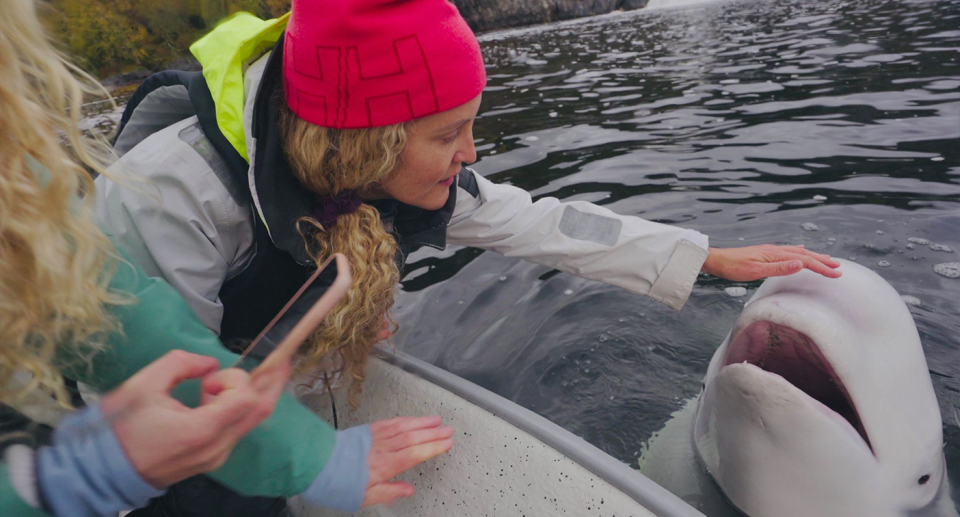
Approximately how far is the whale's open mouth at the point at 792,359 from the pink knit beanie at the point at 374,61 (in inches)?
43.2

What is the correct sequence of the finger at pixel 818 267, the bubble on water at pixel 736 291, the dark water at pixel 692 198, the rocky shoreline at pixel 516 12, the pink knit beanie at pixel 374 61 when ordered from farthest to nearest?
the rocky shoreline at pixel 516 12 < the bubble on water at pixel 736 291 < the dark water at pixel 692 198 < the finger at pixel 818 267 < the pink knit beanie at pixel 374 61

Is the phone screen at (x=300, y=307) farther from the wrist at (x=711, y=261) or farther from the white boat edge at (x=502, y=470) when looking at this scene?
the wrist at (x=711, y=261)

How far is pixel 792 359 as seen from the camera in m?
1.70

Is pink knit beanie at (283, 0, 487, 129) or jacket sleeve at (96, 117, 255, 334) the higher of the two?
pink knit beanie at (283, 0, 487, 129)

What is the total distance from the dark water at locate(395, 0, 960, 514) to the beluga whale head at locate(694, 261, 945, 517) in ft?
1.60

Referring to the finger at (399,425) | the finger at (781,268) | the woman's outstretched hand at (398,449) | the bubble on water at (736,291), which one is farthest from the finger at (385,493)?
the bubble on water at (736,291)

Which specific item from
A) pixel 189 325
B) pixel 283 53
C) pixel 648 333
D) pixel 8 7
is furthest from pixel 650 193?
pixel 8 7

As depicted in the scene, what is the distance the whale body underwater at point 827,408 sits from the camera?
1.50m

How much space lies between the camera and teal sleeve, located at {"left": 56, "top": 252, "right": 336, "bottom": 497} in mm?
1120

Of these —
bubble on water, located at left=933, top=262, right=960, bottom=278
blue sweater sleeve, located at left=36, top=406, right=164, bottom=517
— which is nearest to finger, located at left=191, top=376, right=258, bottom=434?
blue sweater sleeve, located at left=36, top=406, right=164, bottom=517

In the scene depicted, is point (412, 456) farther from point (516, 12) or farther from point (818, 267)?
point (516, 12)

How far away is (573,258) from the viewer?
7.29 ft

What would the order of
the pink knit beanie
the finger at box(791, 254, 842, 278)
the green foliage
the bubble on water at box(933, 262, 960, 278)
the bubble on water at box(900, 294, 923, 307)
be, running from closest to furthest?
1. the pink knit beanie
2. the finger at box(791, 254, 842, 278)
3. the bubble on water at box(900, 294, 923, 307)
4. the bubble on water at box(933, 262, 960, 278)
5. the green foliage

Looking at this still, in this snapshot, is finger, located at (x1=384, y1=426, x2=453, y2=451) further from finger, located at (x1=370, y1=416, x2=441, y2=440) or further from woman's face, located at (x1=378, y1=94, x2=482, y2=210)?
woman's face, located at (x1=378, y1=94, x2=482, y2=210)
